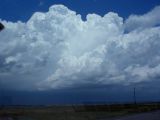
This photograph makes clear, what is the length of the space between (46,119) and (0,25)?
37964 mm

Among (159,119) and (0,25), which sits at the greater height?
(0,25)

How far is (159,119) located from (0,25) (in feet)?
100.0

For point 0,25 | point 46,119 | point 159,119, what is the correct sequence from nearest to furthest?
point 0,25 → point 159,119 → point 46,119

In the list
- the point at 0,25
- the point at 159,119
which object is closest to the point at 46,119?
the point at 159,119

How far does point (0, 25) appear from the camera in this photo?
54.9 ft

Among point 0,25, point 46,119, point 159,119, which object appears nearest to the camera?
point 0,25

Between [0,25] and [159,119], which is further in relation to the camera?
[159,119]

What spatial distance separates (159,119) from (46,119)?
18023 mm

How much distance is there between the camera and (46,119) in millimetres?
53188

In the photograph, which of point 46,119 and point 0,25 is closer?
point 0,25

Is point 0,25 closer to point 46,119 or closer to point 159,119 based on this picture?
point 159,119
